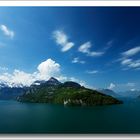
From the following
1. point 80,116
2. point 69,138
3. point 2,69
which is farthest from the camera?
point 80,116

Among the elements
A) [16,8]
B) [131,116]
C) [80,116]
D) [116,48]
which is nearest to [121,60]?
[116,48]

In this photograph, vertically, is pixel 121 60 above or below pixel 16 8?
below

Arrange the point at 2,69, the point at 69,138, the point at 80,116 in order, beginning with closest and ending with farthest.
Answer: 1. the point at 69,138
2. the point at 2,69
3. the point at 80,116

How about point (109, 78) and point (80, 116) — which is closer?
point (109, 78)

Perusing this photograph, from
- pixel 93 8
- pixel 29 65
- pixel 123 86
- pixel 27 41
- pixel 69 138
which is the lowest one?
pixel 69 138

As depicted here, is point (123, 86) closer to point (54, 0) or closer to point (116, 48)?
point (116, 48)

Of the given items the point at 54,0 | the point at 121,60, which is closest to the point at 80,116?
the point at 121,60
